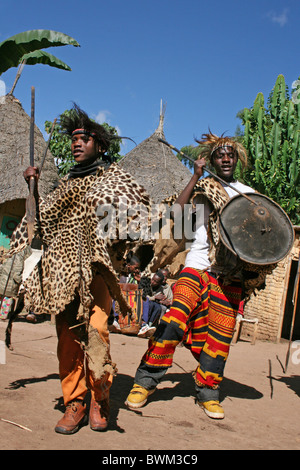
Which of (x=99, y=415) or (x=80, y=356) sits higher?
(x=80, y=356)

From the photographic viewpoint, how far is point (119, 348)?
6523 millimetres

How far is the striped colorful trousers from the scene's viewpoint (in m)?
3.56

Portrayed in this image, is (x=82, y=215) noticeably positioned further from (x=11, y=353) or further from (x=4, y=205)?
(x=4, y=205)

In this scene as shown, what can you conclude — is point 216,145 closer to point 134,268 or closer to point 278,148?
point 134,268

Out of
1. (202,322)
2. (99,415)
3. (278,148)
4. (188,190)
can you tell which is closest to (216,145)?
(188,190)

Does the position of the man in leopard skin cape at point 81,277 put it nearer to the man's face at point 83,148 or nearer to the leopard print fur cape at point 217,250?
the man's face at point 83,148

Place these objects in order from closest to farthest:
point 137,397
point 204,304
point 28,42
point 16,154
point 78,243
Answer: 1. point 78,243
2. point 137,397
3. point 204,304
4. point 28,42
5. point 16,154

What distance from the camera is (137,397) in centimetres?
348

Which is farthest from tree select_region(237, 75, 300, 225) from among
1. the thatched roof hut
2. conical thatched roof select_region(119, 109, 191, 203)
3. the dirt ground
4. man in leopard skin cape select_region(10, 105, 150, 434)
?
man in leopard skin cape select_region(10, 105, 150, 434)

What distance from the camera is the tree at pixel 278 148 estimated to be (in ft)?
45.6

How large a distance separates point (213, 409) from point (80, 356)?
1.23m

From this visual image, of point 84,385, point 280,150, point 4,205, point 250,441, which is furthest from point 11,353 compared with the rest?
point 280,150

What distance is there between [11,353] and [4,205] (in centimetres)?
653

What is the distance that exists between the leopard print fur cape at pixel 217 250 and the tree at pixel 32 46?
631 centimetres
